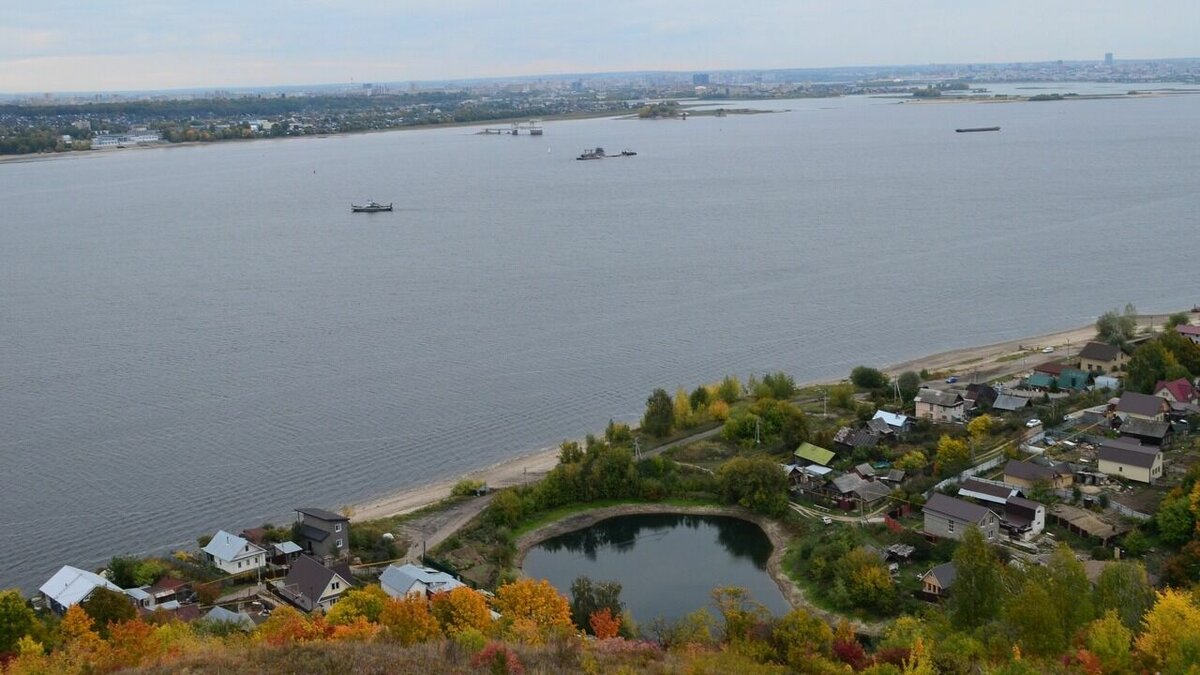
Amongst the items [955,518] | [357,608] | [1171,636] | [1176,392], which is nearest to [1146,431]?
[1176,392]

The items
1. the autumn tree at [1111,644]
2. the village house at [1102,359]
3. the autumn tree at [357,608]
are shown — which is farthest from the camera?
the village house at [1102,359]

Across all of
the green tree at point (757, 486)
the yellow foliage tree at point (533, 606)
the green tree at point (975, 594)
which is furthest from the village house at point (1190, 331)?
the yellow foliage tree at point (533, 606)

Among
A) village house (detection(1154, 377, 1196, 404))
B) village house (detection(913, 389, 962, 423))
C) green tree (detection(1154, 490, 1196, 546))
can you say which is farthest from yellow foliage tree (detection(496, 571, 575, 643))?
village house (detection(1154, 377, 1196, 404))

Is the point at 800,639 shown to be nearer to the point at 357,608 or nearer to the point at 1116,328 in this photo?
the point at 357,608

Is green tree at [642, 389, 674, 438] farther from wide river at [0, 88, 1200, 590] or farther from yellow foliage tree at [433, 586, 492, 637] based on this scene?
yellow foliage tree at [433, 586, 492, 637]

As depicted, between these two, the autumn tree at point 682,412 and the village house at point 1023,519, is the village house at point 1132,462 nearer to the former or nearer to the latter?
the village house at point 1023,519

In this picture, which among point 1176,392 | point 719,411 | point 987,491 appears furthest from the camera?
point 719,411

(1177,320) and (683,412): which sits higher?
(1177,320)

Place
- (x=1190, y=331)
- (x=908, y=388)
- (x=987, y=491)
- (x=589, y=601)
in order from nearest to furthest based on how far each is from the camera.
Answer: (x=589, y=601)
(x=987, y=491)
(x=908, y=388)
(x=1190, y=331)
